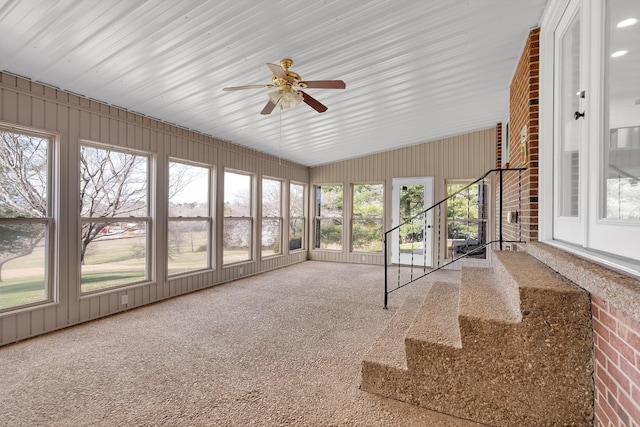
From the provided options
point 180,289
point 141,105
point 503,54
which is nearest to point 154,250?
point 180,289

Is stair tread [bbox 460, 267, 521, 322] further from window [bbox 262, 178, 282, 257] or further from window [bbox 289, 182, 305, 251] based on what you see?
window [bbox 289, 182, 305, 251]

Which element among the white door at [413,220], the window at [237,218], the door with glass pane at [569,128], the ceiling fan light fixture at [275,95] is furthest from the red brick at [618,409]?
the white door at [413,220]

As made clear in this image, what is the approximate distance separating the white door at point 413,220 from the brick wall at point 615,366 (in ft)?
17.5

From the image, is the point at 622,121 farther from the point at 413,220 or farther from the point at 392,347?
the point at 413,220

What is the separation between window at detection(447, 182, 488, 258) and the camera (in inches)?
254

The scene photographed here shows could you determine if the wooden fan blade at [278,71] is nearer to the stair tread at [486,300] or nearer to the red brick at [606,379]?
the stair tread at [486,300]

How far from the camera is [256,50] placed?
271 cm

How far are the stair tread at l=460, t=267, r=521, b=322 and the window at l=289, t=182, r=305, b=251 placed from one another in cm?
505

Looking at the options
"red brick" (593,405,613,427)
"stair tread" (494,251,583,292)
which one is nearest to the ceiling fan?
"stair tread" (494,251,583,292)

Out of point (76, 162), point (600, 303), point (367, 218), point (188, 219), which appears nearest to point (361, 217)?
point (367, 218)

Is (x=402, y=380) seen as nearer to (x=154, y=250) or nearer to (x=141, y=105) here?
(x=154, y=250)

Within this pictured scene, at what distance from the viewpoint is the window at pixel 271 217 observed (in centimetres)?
667

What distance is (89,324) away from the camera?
3.46m

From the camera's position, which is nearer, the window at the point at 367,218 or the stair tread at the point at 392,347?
the stair tread at the point at 392,347
